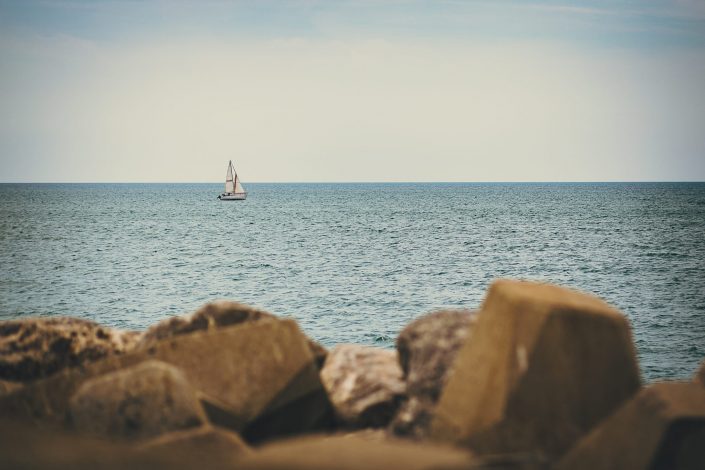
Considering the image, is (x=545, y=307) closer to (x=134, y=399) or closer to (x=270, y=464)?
(x=270, y=464)

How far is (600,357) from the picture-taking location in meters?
4.82

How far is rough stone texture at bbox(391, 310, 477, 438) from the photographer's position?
540 centimetres

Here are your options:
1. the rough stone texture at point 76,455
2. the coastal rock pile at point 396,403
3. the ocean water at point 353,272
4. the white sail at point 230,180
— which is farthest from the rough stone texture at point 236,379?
the white sail at point 230,180

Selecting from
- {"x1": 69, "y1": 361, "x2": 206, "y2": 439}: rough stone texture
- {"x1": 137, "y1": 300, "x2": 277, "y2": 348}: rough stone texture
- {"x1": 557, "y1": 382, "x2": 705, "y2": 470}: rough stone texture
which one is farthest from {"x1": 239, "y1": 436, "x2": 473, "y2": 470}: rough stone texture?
{"x1": 137, "y1": 300, "x2": 277, "y2": 348}: rough stone texture

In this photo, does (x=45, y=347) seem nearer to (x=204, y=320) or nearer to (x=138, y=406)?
(x=204, y=320)

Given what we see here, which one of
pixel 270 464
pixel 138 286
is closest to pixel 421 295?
pixel 138 286

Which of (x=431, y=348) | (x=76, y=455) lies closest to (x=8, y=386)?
(x=76, y=455)

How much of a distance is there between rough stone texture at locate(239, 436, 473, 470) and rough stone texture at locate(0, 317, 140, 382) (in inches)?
117

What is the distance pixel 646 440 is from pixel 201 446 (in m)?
2.76

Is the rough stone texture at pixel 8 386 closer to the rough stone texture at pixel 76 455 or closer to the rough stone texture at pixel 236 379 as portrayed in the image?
the rough stone texture at pixel 236 379

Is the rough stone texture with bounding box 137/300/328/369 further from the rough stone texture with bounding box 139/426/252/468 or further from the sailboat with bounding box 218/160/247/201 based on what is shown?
the sailboat with bounding box 218/160/247/201

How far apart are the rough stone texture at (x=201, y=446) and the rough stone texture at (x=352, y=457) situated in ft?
1.29

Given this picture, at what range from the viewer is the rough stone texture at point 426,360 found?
5402mm

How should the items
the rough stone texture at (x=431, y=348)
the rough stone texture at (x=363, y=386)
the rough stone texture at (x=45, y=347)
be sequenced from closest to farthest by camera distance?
the rough stone texture at (x=431, y=348), the rough stone texture at (x=363, y=386), the rough stone texture at (x=45, y=347)
